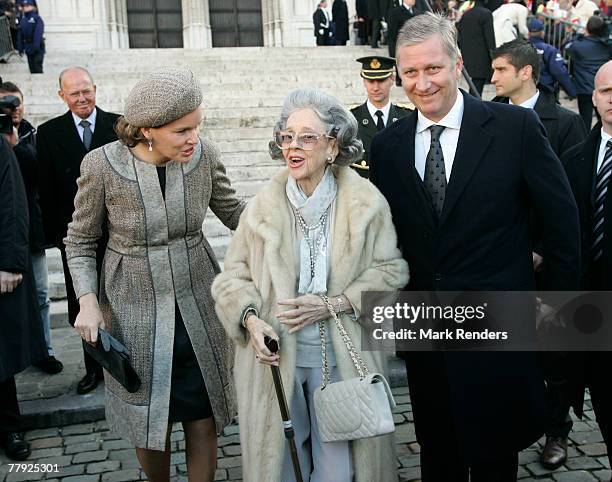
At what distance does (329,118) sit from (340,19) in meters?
15.7

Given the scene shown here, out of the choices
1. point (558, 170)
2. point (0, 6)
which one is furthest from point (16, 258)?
point (0, 6)

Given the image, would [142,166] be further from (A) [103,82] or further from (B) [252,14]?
(B) [252,14]

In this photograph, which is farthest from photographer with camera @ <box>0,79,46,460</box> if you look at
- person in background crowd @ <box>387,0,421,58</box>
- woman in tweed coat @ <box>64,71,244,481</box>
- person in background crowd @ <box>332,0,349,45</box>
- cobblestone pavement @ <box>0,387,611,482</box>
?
person in background crowd @ <box>332,0,349,45</box>

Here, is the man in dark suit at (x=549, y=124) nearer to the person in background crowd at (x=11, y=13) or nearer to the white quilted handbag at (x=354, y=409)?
the white quilted handbag at (x=354, y=409)

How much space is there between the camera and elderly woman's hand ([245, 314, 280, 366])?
2743 mm

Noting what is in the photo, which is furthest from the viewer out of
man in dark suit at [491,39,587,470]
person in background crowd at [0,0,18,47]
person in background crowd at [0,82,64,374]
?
person in background crowd at [0,0,18,47]

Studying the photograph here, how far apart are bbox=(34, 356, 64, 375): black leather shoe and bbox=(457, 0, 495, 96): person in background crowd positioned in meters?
7.80

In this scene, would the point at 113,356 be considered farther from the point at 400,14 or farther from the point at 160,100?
the point at 400,14

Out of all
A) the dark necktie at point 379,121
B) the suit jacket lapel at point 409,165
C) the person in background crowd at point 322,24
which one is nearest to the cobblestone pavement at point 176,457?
the suit jacket lapel at point 409,165

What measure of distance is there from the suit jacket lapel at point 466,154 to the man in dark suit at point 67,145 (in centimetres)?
286

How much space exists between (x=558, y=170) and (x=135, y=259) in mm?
1847

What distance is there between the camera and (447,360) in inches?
115

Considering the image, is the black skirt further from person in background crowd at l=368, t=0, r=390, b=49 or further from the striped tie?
person in background crowd at l=368, t=0, r=390, b=49

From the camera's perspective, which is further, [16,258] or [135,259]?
[16,258]
